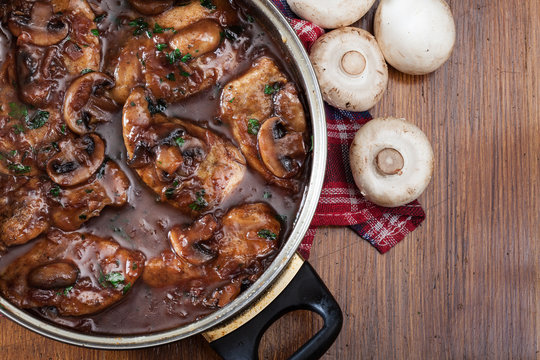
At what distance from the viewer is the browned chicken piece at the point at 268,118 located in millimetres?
2379

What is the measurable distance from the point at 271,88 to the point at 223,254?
33.5 inches

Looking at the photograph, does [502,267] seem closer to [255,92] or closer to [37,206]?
[255,92]

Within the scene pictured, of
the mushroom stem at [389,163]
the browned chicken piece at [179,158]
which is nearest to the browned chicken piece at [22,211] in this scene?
the browned chicken piece at [179,158]

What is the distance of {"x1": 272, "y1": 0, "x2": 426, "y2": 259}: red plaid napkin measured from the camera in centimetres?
291

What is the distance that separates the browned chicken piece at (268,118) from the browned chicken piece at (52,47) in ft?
2.36

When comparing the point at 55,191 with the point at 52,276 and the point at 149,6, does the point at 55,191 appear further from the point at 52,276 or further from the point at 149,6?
the point at 149,6

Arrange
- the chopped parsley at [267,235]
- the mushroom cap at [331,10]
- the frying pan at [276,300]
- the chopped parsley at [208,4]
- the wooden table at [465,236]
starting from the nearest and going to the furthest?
the frying pan at [276,300], the chopped parsley at [267,235], the chopped parsley at [208,4], the mushroom cap at [331,10], the wooden table at [465,236]

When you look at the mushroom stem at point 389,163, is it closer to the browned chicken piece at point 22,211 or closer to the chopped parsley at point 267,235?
the chopped parsley at point 267,235

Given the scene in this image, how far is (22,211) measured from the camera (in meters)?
2.28

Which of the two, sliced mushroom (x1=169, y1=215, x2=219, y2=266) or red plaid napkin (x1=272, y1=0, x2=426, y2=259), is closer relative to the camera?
sliced mushroom (x1=169, y1=215, x2=219, y2=266)

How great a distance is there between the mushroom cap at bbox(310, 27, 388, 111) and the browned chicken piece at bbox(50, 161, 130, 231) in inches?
50.3

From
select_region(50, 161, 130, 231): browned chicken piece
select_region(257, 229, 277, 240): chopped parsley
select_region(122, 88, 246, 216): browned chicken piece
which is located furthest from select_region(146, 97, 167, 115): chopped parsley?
select_region(257, 229, 277, 240): chopped parsley

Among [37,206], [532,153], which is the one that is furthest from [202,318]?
[532,153]

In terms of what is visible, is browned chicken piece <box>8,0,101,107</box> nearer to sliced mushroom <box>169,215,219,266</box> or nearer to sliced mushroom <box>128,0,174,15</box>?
sliced mushroom <box>128,0,174,15</box>
